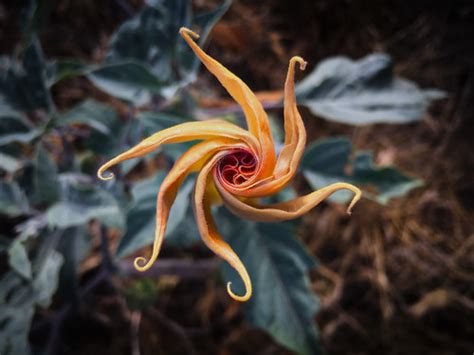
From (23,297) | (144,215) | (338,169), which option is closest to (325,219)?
(338,169)

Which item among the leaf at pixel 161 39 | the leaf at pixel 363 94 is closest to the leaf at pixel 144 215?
the leaf at pixel 161 39

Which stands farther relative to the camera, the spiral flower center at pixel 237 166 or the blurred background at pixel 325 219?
the blurred background at pixel 325 219

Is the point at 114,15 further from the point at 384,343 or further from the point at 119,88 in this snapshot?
the point at 384,343

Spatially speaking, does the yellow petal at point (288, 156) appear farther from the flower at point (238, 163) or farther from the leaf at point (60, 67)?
the leaf at point (60, 67)

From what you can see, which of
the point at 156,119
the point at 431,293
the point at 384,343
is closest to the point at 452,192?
the point at 431,293

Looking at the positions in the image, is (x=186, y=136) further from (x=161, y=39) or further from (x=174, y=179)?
(x=161, y=39)

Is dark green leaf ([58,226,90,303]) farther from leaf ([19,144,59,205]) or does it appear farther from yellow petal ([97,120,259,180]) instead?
yellow petal ([97,120,259,180])
